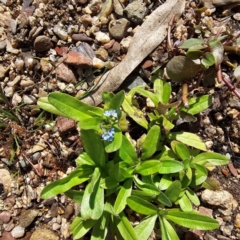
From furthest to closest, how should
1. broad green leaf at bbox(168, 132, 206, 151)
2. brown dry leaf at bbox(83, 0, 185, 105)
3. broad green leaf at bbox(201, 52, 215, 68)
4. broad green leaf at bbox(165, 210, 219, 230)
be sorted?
brown dry leaf at bbox(83, 0, 185, 105) → broad green leaf at bbox(168, 132, 206, 151) → broad green leaf at bbox(201, 52, 215, 68) → broad green leaf at bbox(165, 210, 219, 230)

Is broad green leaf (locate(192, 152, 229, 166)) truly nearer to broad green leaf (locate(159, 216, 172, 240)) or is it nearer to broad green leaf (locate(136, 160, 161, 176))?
broad green leaf (locate(136, 160, 161, 176))

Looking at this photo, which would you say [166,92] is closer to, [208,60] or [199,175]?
[208,60]

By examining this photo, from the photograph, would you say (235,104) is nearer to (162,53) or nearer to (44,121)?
(162,53)

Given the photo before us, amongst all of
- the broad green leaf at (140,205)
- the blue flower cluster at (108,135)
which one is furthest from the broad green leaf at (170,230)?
the blue flower cluster at (108,135)

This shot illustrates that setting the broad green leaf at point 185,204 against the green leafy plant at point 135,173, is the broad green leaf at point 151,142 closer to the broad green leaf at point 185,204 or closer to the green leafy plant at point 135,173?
the green leafy plant at point 135,173

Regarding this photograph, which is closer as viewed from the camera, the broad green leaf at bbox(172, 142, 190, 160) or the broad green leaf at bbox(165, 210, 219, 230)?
the broad green leaf at bbox(165, 210, 219, 230)

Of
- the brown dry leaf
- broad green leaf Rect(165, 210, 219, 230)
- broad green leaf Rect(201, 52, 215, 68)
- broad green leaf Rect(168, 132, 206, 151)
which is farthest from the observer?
the brown dry leaf

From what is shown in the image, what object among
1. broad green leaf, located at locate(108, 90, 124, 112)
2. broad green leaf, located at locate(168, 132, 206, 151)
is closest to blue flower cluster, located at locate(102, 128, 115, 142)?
broad green leaf, located at locate(108, 90, 124, 112)

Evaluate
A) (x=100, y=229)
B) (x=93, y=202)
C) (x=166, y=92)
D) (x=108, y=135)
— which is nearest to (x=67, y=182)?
(x=93, y=202)
